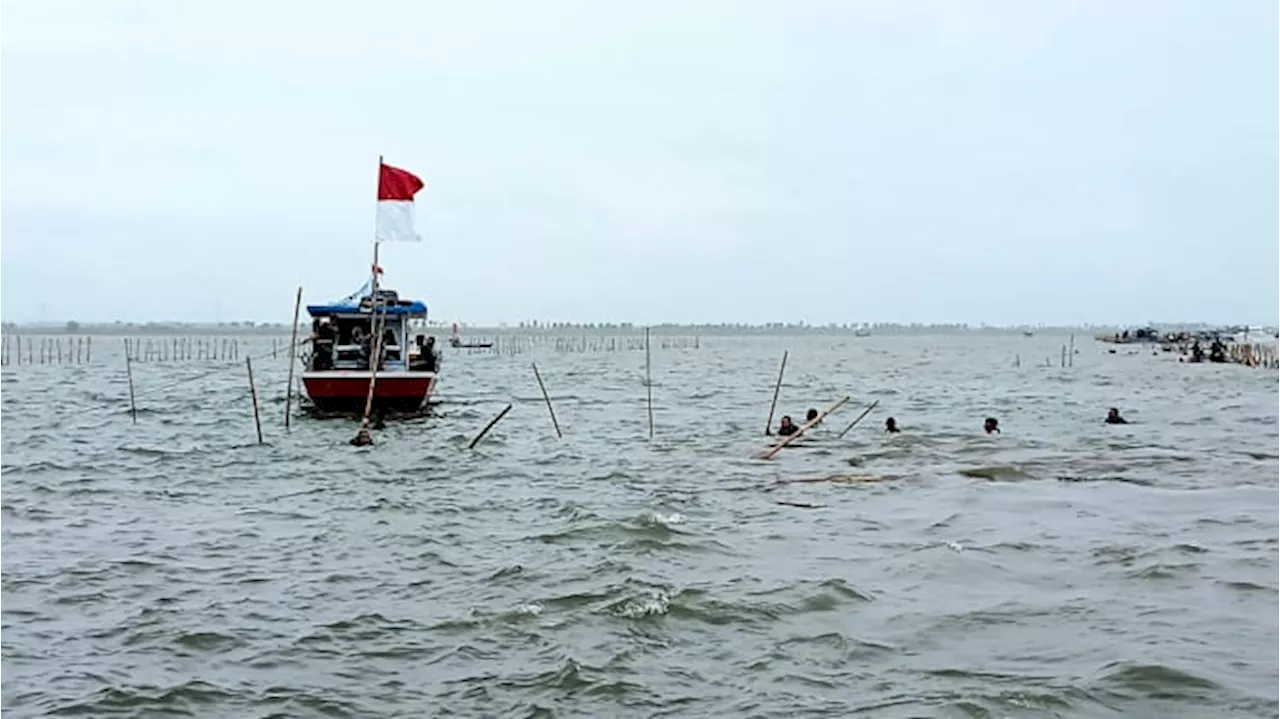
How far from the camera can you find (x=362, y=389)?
99.9ft

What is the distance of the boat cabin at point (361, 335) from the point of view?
31.4 metres

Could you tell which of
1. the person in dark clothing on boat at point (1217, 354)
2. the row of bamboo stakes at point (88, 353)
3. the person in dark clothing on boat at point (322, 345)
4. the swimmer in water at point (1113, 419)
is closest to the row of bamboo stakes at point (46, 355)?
the row of bamboo stakes at point (88, 353)

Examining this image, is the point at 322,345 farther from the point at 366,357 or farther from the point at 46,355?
the point at 46,355

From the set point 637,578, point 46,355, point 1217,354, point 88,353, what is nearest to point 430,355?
point 637,578

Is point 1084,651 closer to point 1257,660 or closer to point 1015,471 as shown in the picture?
point 1257,660

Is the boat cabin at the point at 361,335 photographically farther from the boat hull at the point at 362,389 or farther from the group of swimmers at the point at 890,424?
the group of swimmers at the point at 890,424

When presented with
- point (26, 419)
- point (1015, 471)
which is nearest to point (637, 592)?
point (1015, 471)

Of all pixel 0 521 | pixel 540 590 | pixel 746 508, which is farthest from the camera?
pixel 746 508

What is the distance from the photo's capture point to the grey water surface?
29.2 feet

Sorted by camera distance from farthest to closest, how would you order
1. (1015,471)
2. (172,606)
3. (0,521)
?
(1015,471) < (0,521) < (172,606)

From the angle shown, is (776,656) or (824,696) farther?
(776,656)

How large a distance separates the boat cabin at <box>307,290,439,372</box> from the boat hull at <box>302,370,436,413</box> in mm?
591

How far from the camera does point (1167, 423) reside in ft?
110

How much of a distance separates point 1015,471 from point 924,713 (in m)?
14.4
